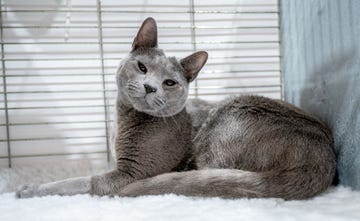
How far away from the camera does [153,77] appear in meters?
1.39

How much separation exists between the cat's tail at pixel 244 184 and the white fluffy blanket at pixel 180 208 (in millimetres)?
32

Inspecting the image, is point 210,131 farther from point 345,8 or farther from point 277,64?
point 277,64

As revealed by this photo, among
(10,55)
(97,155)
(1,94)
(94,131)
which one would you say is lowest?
(97,155)

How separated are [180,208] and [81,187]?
0.46 m

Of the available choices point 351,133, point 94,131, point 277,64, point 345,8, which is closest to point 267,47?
point 277,64

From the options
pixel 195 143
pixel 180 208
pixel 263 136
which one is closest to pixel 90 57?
pixel 195 143

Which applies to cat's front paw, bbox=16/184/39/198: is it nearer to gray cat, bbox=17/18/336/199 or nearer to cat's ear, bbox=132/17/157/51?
gray cat, bbox=17/18/336/199

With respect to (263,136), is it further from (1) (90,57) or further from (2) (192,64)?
(1) (90,57)

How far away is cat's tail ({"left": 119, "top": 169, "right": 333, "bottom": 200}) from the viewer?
1.12 metres

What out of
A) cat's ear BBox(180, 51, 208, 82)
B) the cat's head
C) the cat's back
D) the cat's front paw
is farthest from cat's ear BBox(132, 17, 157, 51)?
the cat's front paw

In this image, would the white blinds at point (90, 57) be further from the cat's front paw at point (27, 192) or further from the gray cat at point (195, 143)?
the cat's front paw at point (27, 192)

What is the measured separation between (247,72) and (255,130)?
0.82 meters

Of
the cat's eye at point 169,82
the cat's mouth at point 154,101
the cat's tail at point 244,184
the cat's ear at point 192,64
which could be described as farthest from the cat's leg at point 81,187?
the cat's ear at point 192,64

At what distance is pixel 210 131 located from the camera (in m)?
1.42
